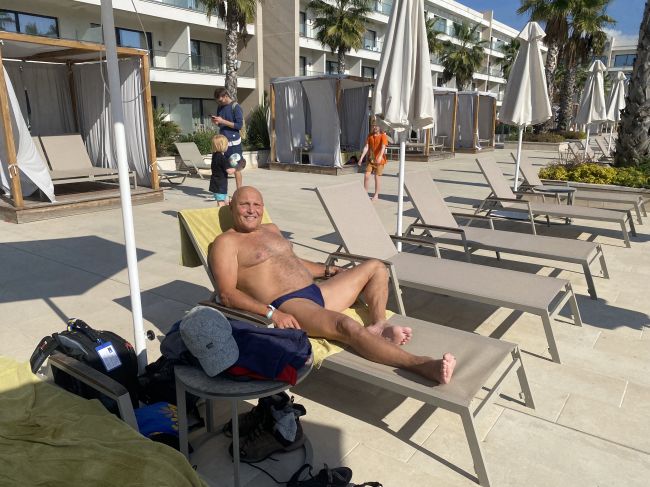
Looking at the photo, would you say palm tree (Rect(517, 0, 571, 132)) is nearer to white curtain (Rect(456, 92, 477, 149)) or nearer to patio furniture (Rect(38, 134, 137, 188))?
white curtain (Rect(456, 92, 477, 149))

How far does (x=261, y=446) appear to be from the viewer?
238cm

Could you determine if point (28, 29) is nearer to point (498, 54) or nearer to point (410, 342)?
point (410, 342)

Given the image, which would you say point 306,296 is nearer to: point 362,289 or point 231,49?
point 362,289

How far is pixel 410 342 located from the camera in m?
2.85

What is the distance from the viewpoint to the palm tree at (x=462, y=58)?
34.6 metres

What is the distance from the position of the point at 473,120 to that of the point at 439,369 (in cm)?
2078

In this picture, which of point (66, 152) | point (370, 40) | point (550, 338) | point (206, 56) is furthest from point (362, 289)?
point (370, 40)

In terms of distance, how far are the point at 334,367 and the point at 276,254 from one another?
95 centimetres

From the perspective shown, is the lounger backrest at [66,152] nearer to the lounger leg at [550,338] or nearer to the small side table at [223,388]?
the small side table at [223,388]

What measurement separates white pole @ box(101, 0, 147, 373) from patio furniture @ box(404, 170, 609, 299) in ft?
9.10

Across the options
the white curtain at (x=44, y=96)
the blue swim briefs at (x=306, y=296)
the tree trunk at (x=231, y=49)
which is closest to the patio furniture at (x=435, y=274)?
the blue swim briefs at (x=306, y=296)

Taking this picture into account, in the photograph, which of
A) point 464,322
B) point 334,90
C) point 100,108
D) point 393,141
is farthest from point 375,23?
point 464,322

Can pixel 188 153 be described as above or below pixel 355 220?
above

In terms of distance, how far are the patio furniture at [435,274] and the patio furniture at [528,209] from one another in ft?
7.34
